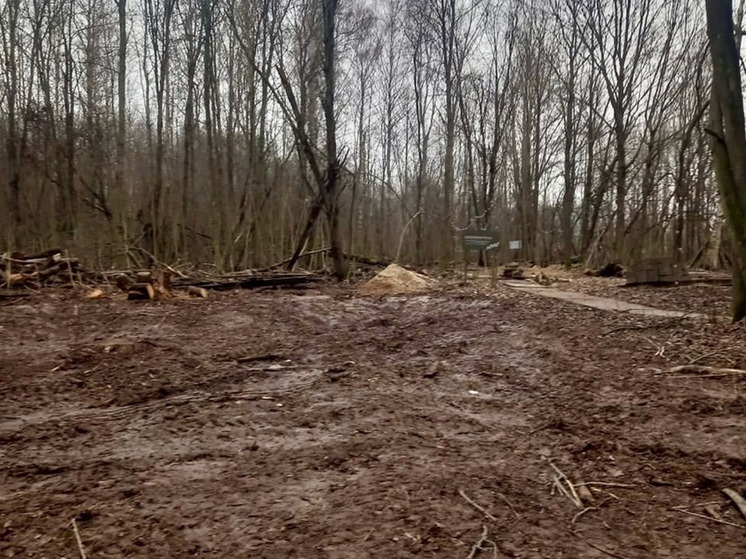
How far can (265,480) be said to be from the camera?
2410 millimetres

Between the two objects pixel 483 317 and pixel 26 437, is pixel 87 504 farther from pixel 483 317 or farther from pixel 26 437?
pixel 483 317

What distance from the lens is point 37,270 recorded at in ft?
28.3

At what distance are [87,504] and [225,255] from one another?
1083 cm

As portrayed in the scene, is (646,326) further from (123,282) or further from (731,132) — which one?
(123,282)

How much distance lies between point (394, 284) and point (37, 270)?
6.19 metres

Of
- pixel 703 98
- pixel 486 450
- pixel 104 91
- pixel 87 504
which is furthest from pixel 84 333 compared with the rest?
pixel 703 98

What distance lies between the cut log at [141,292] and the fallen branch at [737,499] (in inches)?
299

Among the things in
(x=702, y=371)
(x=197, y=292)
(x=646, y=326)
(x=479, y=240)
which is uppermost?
(x=479, y=240)

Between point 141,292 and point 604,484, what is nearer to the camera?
point 604,484

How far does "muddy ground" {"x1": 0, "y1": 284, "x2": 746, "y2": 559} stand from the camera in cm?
199

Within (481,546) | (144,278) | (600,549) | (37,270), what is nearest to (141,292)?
(144,278)

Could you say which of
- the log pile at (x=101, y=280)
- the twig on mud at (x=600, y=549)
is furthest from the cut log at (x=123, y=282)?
the twig on mud at (x=600, y=549)

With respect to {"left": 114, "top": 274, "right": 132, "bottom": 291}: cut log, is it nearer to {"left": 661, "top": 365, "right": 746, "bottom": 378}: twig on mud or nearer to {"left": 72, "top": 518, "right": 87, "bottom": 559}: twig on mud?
{"left": 72, "top": 518, "right": 87, "bottom": 559}: twig on mud

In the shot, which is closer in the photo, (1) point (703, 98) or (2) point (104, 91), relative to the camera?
(2) point (104, 91)
